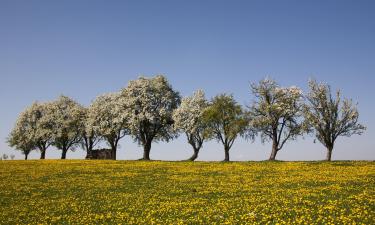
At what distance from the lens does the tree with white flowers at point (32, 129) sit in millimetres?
103812

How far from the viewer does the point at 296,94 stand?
73812 mm

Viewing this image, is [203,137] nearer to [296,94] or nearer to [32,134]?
[296,94]

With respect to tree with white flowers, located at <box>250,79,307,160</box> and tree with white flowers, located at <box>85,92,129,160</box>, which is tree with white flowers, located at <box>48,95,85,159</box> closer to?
tree with white flowers, located at <box>85,92,129,160</box>

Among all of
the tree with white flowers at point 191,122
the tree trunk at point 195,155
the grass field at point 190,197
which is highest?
the tree with white flowers at point 191,122

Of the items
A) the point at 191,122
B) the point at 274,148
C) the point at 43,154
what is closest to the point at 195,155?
the point at 191,122

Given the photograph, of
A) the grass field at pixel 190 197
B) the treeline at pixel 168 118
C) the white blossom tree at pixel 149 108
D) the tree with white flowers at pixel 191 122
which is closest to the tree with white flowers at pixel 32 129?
the treeline at pixel 168 118

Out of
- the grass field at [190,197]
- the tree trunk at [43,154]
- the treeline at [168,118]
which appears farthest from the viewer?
the tree trunk at [43,154]

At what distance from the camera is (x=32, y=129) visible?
4166 inches

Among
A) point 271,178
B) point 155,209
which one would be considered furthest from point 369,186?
point 155,209

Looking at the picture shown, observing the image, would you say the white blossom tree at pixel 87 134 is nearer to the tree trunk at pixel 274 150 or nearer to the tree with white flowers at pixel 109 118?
the tree with white flowers at pixel 109 118

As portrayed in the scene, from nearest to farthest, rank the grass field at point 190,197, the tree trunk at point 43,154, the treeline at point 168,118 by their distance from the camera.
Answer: the grass field at point 190,197, the treeline at point 168,118, the tree trunk at point 43,154

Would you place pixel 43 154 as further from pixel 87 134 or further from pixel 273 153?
pixel 273 153

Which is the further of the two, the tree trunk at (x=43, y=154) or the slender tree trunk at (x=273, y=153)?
the tree trunk at (x=43, y=154)

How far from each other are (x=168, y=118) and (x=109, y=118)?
49.4ft
